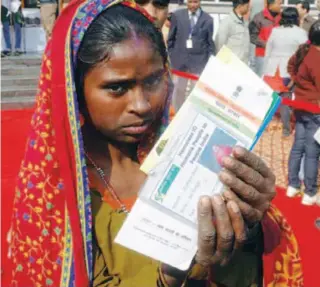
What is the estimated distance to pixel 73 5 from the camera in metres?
1.54

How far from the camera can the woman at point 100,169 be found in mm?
1406

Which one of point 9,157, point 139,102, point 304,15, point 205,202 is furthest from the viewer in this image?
point 304,15

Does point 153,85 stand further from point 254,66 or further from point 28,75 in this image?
point 28,75

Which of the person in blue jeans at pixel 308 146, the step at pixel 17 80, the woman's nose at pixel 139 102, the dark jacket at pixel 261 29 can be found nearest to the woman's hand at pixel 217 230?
the woman's nose at pixel 139 102

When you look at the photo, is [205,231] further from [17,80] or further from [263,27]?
[17,80]

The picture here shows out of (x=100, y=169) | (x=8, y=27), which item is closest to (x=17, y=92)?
(x=8, y=27)

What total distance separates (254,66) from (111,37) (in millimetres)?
8202

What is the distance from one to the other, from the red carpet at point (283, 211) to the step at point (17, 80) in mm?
1914

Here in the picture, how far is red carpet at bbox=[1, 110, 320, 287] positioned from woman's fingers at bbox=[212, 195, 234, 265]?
6.62 ft

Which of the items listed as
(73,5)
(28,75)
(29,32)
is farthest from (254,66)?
(73,5)

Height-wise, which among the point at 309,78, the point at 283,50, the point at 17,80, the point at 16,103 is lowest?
the point at 16,103

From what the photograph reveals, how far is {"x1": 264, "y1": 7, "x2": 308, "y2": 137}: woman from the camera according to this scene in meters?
7.07

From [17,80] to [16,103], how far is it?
0.67 metres

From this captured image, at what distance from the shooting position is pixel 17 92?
9492mm
